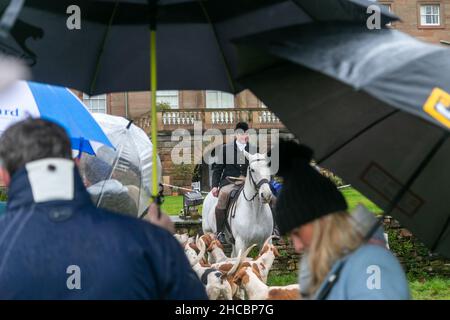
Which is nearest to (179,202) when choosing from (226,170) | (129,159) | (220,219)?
(226,170)

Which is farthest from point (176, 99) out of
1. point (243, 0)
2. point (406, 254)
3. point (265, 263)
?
point (243, 0)

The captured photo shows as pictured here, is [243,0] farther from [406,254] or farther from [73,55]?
[406,254]

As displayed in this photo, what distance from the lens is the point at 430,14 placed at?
161 feet

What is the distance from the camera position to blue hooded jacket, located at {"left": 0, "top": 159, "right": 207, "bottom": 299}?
2475 millimetres

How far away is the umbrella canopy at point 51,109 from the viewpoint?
6250mm

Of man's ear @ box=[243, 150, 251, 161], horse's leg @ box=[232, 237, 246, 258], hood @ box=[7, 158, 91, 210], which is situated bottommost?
horse's leg @ box=[232, 237, 246, 258]

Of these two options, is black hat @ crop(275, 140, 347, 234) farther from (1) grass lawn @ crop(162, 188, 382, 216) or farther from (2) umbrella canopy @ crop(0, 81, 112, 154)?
(1) grass lawn @ crop(162, 188, 382, 216)

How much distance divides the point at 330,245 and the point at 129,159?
579 centimetres

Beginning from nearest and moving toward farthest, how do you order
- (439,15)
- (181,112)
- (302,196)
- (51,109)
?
(302,196) < (51,109) < (181,112) < (439,15)

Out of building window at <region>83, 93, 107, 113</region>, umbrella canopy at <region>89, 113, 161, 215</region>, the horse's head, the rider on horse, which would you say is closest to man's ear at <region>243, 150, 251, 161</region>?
the horse's head

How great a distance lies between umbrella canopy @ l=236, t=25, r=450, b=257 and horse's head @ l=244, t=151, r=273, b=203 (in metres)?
7.80

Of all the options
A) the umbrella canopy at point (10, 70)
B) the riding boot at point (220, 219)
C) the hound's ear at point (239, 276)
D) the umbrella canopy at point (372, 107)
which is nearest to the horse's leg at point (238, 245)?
the riding boot at point (220, 219)

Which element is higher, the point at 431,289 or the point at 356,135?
the point at 356,135

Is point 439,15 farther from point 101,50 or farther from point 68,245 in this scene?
point 68,245
